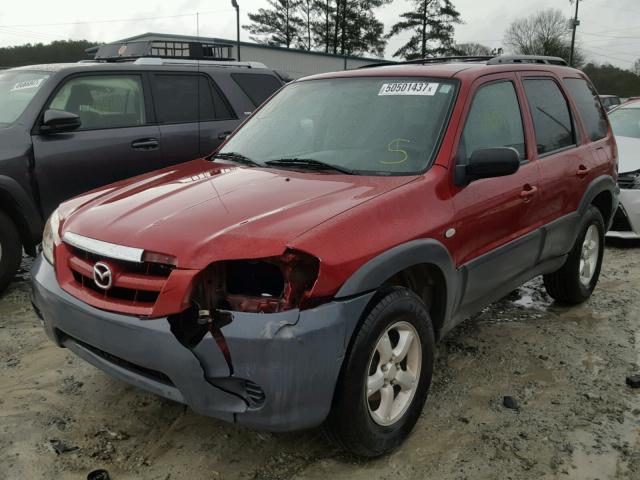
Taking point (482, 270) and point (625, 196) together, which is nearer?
point (482, 270)

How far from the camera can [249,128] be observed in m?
3.94

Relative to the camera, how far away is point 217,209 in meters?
2.62

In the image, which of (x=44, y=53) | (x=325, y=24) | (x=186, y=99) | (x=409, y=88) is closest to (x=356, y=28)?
(x=325, y=24)

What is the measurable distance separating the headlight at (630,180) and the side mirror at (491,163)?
4.28 m

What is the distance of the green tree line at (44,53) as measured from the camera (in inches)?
1553

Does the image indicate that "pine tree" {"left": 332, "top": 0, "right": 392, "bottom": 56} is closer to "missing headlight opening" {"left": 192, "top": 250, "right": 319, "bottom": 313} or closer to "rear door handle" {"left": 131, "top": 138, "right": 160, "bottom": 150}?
"rear door handle" {"left": 131, "top": 138, "right": 160, "bottom": 150}

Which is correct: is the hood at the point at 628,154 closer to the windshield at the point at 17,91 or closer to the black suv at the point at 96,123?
the black suv at the point at 96,123

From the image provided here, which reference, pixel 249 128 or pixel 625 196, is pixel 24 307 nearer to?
pixel 249 128

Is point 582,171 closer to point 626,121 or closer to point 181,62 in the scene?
point 181,62

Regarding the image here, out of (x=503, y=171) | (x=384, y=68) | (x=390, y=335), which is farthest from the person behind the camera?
(x=384, y=68)

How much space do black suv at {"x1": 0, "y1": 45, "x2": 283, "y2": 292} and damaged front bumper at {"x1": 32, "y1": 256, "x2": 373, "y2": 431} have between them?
112 inches

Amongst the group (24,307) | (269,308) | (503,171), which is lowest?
(24,307)

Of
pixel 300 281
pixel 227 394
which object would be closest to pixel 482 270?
pixel 300 281

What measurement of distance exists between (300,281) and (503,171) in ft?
4.30
